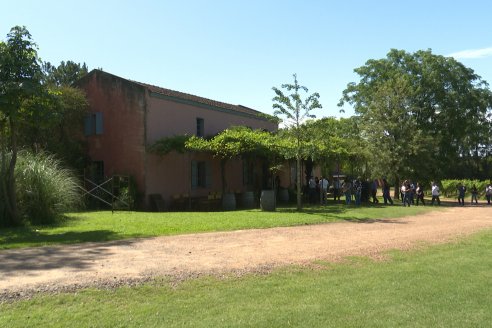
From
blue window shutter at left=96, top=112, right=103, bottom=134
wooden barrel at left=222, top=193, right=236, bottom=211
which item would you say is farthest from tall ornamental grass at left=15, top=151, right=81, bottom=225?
blue window shutter at left=96, top=112, right=103, bottom=134

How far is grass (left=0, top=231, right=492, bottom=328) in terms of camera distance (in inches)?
208

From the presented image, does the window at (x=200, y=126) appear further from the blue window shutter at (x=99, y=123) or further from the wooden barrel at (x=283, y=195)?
the wooden barrel at (x=283, y=195)

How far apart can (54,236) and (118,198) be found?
10.4m

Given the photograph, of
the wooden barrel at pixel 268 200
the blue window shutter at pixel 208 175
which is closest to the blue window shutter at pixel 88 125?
the blue window shutter at pixel 208 175

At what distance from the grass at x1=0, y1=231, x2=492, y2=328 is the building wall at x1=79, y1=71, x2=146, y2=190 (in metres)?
17.3

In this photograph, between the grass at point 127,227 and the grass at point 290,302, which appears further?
the grass at point 127,227

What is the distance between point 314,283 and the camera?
278 inches

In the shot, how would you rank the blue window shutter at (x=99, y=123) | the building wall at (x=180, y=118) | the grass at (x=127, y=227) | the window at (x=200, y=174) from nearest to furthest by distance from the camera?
the grass at (x=127, y=227) → the building wall at (x=180, y=118) → the blue window shutter at (x=99, y=123) → the window at (x=200, y=174)

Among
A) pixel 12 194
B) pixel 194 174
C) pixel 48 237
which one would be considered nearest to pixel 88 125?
pixel 194 174

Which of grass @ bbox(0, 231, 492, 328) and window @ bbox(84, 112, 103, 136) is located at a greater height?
window @ bbox(84, 112, 103, 136)

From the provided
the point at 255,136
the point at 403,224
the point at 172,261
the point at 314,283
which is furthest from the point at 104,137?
the point at 314,283

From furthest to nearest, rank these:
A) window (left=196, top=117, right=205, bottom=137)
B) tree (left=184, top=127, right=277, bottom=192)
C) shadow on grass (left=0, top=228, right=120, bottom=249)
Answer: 1. window (left=196, top=117, right=205, bottom=137)
2. tree (left=184, top=127, right=277, bottom=192)
3. shadow on grass (left=0, top=228, right=120, bottom=249)

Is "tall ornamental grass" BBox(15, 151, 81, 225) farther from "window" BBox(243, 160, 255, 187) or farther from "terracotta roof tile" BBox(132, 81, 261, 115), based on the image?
"window" BBox(243, 160, 255, 187)

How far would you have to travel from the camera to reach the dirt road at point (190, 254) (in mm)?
7227
